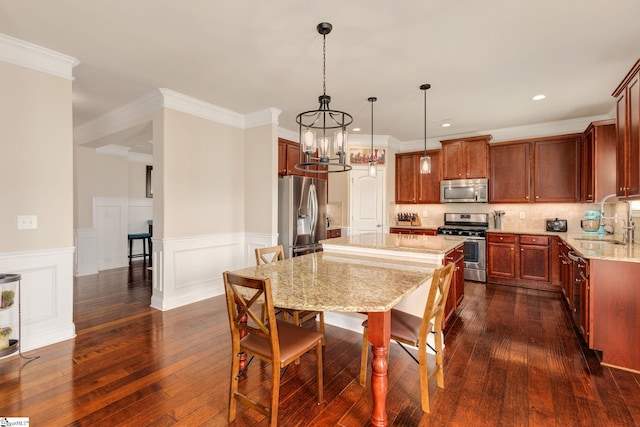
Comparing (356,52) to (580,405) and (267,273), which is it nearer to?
(267,273)

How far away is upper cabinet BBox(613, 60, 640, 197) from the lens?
96.8 inches

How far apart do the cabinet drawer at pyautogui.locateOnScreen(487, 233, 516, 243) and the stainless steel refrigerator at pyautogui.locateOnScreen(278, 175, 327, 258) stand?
2.78m

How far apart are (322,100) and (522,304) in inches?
145

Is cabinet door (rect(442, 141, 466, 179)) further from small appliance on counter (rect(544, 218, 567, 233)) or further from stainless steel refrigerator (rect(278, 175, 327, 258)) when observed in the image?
stainless steel refrigerator (rect(278, 175, 327, 258))

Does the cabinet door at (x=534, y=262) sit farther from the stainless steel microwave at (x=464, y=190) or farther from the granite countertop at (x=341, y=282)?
the granite countertop at (x=341, y=282)

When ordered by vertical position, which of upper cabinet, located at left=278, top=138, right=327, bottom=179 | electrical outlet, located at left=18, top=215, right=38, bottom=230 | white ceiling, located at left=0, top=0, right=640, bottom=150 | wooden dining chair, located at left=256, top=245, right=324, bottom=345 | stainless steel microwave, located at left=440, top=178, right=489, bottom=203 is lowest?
wooden dining chair, located at left=256, top=245, right=324, bottom=345

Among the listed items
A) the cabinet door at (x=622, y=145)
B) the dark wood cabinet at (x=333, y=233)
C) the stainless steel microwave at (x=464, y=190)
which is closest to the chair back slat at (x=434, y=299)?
the cabinet door at (x=622, y=145)

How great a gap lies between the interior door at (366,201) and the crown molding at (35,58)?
4.32m

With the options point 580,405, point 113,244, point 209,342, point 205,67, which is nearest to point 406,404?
point 580,405

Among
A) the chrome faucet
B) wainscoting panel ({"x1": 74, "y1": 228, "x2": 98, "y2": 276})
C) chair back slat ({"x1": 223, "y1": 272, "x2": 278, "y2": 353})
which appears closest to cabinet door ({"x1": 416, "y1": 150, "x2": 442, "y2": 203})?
the chrome faucet

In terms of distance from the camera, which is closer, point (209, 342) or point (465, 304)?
point (209, 342)

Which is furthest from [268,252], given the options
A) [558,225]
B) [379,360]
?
[558,225]

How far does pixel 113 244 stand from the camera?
6.12 meters

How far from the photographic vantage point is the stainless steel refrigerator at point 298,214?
178 inches
